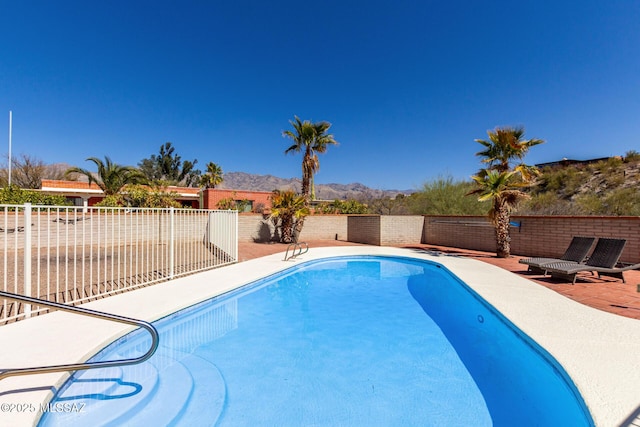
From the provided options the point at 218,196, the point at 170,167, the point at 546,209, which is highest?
the point at 170,167

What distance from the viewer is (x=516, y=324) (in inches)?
160

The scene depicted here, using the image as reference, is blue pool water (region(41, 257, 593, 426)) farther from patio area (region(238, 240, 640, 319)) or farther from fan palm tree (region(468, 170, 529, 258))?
fan palm tree (region(468, 170, 529, 258))

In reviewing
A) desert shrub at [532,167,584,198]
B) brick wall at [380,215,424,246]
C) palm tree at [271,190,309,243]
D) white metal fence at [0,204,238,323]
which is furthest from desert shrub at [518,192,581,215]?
white metal fence at [0,204,238,323]

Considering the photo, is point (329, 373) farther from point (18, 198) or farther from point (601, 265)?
point (18, 198)

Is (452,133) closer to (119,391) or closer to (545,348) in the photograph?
(545,348)

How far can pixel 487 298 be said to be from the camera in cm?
534

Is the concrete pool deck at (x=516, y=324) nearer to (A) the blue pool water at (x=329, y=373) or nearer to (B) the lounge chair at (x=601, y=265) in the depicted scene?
(A) the blue pool water at (x=329, y=373)

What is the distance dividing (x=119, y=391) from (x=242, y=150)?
38.5m

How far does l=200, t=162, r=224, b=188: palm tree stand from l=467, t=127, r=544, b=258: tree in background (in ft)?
117

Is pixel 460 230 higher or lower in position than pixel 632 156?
lower

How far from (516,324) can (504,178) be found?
7.65m

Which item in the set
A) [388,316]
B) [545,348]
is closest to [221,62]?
[388,316]

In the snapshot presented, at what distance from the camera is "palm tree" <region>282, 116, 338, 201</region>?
15984 millimetres

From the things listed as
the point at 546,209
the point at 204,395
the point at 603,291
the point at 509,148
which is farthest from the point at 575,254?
the point at 546,209
